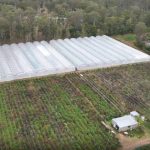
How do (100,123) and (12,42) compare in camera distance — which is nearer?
(100,123)

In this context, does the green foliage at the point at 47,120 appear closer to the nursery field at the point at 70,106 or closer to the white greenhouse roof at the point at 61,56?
the nursery field at the point at 70,106

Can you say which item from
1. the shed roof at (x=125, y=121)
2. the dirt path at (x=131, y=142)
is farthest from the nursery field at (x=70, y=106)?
the shed roof at (x=125, y=121)

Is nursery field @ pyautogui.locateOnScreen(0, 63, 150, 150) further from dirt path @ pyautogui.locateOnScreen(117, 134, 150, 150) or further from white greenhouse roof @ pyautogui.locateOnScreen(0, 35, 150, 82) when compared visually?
white greenhouse roof @ pyautogui.locateOnScreen(0, 35, 150, 82)

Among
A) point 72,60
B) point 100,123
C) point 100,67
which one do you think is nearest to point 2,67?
point 72,60

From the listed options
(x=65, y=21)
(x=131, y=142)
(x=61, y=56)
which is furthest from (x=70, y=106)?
(x=65, y=21)

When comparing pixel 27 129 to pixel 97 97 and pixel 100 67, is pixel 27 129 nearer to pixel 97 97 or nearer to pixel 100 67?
pixel 97 97

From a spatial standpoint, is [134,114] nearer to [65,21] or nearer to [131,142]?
[131,142]
